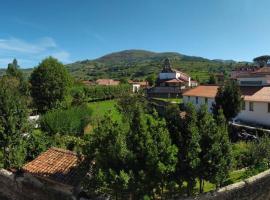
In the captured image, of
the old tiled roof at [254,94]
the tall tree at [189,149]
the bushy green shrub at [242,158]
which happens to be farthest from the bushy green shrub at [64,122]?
the tall tree at [189,149]

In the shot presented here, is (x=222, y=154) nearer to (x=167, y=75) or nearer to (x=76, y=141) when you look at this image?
(x=76, y=141)

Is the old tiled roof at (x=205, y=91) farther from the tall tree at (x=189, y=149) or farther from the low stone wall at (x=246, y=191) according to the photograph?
the tall tree at (x=189, y=149)

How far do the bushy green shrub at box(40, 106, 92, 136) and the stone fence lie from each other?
1427 centimetres

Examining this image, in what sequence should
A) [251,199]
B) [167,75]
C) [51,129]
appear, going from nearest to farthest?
[251,199] → [51,129] → [167,75]

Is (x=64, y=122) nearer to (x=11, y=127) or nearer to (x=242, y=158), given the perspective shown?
(x=11, y=127)

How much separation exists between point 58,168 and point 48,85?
120ft

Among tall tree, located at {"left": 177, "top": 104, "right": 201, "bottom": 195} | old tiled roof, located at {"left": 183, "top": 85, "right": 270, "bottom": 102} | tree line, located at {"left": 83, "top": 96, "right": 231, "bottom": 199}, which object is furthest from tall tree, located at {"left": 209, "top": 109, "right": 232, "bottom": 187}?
old tiled roof, located at {"left": 183, "top": 85, "right": 270, "bottom": 102}

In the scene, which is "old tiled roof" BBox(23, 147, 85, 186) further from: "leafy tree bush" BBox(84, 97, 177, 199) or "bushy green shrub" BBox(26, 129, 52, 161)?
"bushy green shrub" BBox(26, 129, 52, 161)

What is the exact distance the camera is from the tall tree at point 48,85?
50.3m

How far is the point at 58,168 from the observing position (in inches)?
608

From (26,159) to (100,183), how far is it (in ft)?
37.7

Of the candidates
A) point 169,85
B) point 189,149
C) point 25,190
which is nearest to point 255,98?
point 189,149

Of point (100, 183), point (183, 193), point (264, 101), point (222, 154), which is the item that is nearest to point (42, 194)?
point (100, 183)

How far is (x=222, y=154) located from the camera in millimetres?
13102
